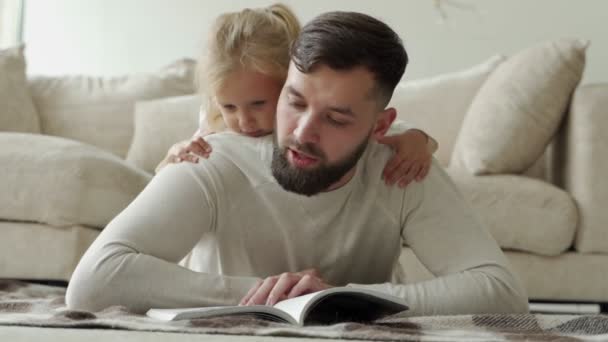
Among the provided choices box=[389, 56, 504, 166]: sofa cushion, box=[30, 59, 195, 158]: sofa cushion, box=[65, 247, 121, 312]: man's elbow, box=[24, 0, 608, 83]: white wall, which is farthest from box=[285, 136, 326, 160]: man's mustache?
box=[24, 0, 608, 83]: white wall

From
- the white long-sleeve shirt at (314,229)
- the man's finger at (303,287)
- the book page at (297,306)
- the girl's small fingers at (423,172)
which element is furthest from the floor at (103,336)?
the girl's small fingers at (423,172)

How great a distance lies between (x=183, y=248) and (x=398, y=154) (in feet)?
1.39

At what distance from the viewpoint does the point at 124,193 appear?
299cm

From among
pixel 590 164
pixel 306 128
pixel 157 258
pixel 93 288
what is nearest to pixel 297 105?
pixel 306 128

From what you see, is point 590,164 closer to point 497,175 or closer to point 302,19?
point 497,175

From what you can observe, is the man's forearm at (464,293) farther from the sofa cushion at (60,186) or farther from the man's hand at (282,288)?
the sofa cushion at (60,186)

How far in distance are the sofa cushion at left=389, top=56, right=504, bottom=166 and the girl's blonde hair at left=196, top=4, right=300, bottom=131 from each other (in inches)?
62.7

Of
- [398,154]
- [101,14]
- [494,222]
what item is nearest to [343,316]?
[398,154]

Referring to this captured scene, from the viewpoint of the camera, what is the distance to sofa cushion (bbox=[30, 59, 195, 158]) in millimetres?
4039

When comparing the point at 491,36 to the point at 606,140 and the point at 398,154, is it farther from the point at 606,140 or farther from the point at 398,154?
the point at 398,154

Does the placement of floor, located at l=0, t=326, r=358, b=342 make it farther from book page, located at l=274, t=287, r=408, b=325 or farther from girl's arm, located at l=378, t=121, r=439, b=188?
girl's arm, located at l=378, t=121, r=439, b=188

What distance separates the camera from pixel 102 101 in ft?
13.4

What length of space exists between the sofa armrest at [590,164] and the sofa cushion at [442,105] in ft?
1.57

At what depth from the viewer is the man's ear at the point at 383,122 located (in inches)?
70.3
